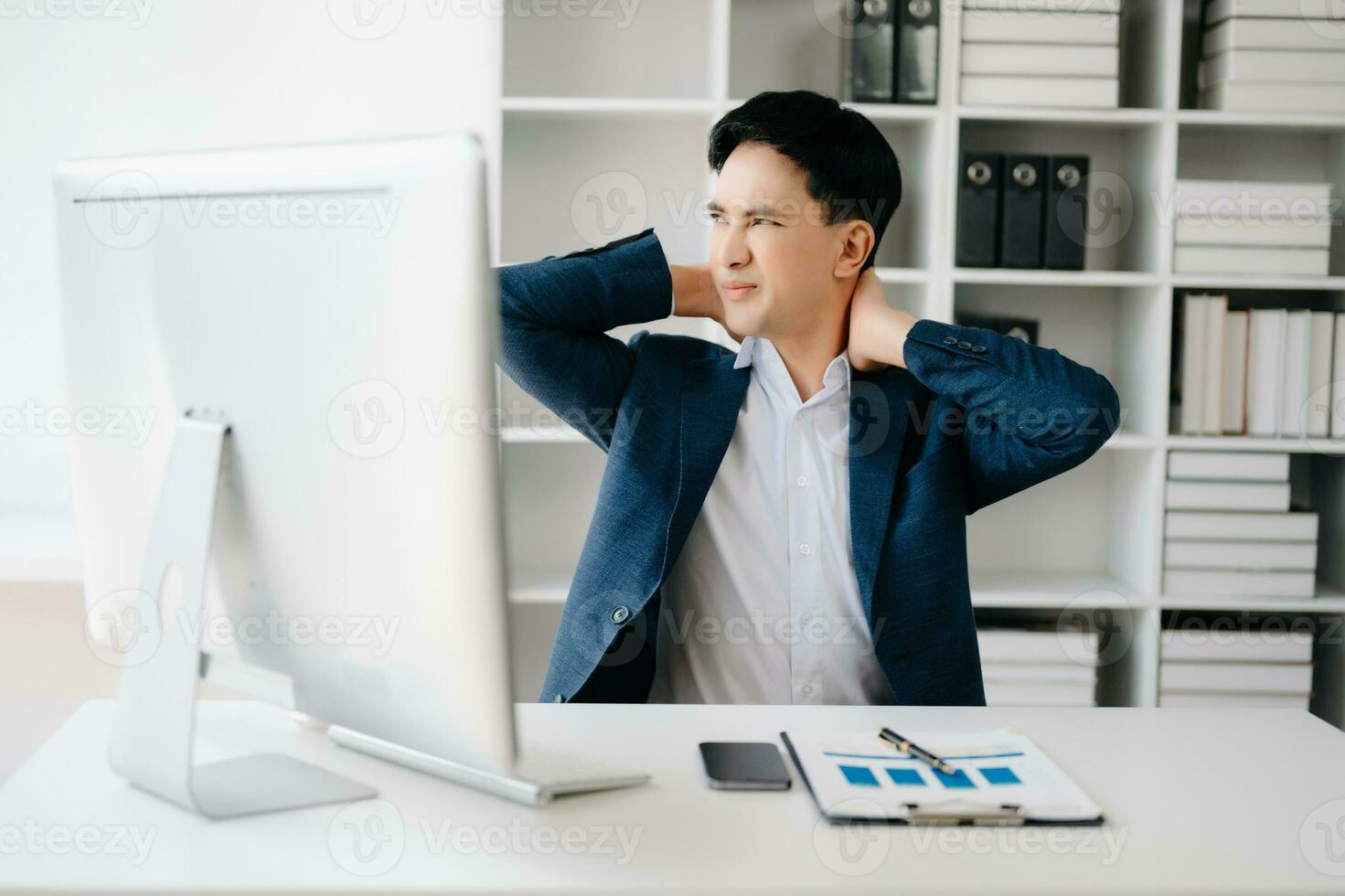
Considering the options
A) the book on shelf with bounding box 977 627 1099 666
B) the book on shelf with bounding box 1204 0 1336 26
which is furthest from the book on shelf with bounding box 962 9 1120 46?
the book on shelf with bounding box 977 627 1099 666

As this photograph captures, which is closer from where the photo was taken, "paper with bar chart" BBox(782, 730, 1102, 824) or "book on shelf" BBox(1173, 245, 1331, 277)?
"paper with bar chart" BBox(782, 730, 1102, 824)

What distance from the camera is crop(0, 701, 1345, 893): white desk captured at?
83cm

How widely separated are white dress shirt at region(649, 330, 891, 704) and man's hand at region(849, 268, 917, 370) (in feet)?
0.19

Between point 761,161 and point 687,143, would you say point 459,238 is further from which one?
point 687,143

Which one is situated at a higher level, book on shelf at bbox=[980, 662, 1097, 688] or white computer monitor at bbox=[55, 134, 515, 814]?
white computer monitor at bbox=[55, 134, 515, 814]

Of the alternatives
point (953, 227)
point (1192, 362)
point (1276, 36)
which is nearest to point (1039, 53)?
point (953, 227)

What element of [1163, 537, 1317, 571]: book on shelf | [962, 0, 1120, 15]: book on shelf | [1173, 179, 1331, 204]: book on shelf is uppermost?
[962, 0, 1120, 15]: book on shelf

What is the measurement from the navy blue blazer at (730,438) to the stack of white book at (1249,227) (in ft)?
4.10

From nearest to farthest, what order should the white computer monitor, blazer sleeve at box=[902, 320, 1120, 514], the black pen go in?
1. the white computer monitor
2. the black pen
3. blazer sleeve at box=[902, 320, 1120, 514]

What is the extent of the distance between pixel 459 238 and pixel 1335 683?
8.88ft

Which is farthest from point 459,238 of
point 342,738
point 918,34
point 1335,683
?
point 1335,683

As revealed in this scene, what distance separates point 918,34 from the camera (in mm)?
2484

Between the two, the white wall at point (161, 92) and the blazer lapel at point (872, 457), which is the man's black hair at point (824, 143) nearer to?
the blazer lapel at point (872, 457)

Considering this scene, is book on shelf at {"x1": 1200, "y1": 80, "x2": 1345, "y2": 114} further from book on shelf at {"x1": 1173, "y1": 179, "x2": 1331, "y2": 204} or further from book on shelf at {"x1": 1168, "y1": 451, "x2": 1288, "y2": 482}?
book on shelf at {"x1": 1168, "y1": 451, "x2": 1288, "y2": 482}
